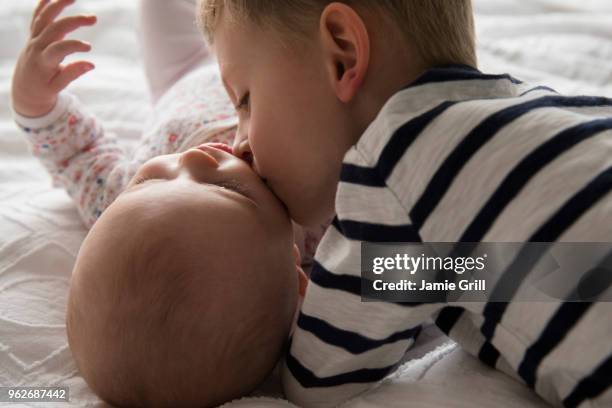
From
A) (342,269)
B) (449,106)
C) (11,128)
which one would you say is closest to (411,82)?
(449,106)

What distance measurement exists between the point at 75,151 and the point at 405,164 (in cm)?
77

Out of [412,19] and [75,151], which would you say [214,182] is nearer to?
[412,19]

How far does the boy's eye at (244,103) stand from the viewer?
0.84 m

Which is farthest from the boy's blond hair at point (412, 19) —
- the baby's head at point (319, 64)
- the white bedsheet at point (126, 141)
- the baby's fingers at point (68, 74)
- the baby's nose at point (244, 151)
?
the baby's fingers at point (68, 74)

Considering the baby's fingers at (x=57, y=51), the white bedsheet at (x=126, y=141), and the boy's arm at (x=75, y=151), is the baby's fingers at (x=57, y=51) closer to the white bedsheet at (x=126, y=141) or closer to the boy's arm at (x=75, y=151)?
the boy's arm at (x=75, y=151)

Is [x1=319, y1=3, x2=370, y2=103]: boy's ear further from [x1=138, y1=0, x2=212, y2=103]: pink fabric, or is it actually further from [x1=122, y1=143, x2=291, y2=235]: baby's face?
[x1=138, y1=0, x2=212, y2=103]: pink fabric

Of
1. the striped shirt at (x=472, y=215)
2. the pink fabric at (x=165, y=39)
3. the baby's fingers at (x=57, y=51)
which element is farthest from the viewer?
the pink fabric at (x=165, y=39)

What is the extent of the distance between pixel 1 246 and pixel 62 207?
16 centimetres

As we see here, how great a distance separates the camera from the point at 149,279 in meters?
0.71

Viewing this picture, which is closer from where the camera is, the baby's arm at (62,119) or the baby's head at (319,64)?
the baby's head at (319,64)

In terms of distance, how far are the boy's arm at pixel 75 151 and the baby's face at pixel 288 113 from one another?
0.39 m

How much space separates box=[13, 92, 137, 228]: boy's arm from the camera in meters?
1.18

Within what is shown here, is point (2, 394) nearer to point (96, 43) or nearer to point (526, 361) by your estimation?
point (526, 361)

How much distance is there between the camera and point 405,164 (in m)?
0.67
